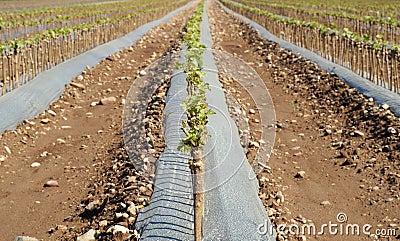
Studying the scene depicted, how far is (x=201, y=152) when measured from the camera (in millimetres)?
4207

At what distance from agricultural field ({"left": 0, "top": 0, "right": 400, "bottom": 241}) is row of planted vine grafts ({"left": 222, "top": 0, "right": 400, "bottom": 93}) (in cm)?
12

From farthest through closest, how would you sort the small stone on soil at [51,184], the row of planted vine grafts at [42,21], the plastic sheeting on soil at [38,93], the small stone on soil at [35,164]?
the row of planted vine grafts at [42,21] → the plastic sheeting on soil at [38,93] → the small stone on soil at [35,164] → the small stone on soil at [51,184]

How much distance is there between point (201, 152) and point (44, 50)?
883 cm

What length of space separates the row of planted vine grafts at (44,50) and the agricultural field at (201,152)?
0.29ft

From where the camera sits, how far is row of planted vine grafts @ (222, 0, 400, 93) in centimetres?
1023

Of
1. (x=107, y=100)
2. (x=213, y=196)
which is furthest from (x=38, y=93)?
(x=213, y=196)

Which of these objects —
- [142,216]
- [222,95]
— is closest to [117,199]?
[142,216]

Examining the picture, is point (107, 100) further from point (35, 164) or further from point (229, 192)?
point (229, 192)

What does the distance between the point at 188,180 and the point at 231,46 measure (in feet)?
40.3

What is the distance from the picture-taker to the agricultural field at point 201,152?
4840 mm

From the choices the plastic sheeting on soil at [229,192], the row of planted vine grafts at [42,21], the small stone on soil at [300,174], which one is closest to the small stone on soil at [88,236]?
the plastic sheeting on soil at [229,192]

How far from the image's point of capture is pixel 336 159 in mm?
7570

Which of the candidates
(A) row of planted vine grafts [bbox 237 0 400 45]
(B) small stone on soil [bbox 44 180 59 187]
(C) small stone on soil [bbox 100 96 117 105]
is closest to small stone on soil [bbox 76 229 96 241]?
(B) small stone on soil [bbox 44 180 59 187]

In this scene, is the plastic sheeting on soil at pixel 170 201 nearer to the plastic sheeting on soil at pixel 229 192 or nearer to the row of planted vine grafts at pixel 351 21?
the plastic sheeting on soil at pixel 229 192
